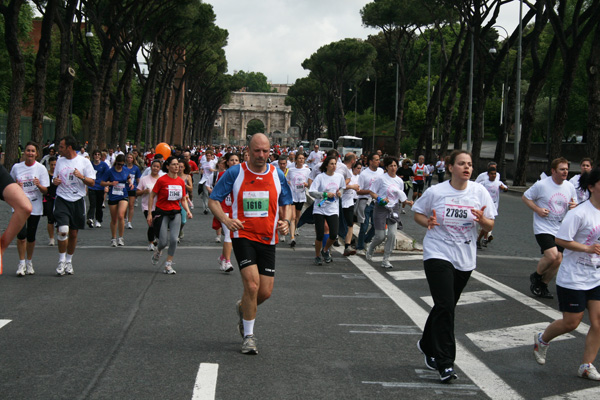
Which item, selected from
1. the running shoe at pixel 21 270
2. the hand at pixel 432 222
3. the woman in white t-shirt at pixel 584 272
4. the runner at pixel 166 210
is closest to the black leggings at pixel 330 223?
the runner at pixel 166 210

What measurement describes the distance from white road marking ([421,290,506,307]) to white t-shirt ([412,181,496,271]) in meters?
3.03

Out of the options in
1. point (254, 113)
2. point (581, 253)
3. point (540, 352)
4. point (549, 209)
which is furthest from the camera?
point (254, 113)

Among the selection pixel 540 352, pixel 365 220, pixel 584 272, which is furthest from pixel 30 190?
pixel 584 272

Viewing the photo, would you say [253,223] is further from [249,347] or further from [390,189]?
[390,189]

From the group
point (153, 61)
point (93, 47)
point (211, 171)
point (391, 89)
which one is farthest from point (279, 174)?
point (391, 89)

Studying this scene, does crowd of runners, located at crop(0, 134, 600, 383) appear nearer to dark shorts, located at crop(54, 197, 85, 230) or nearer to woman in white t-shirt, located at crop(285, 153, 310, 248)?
dark shorts, located at crop(54, 197, 85, 230)

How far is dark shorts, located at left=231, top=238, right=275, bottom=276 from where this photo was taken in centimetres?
649

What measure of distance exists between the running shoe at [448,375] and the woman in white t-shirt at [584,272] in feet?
3.39

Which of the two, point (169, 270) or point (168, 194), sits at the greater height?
point (168, 194)

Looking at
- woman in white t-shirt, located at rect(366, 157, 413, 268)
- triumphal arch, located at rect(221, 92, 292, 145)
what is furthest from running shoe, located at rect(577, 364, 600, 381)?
triumphal arch, located at rect(221, 92, 292, 145)

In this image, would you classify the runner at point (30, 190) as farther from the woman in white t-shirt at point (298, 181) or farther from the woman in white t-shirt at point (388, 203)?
the woman in white t-shirt at point (298, 181)

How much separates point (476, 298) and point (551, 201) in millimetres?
1449

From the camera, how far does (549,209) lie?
953cm

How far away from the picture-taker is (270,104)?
182000mm
